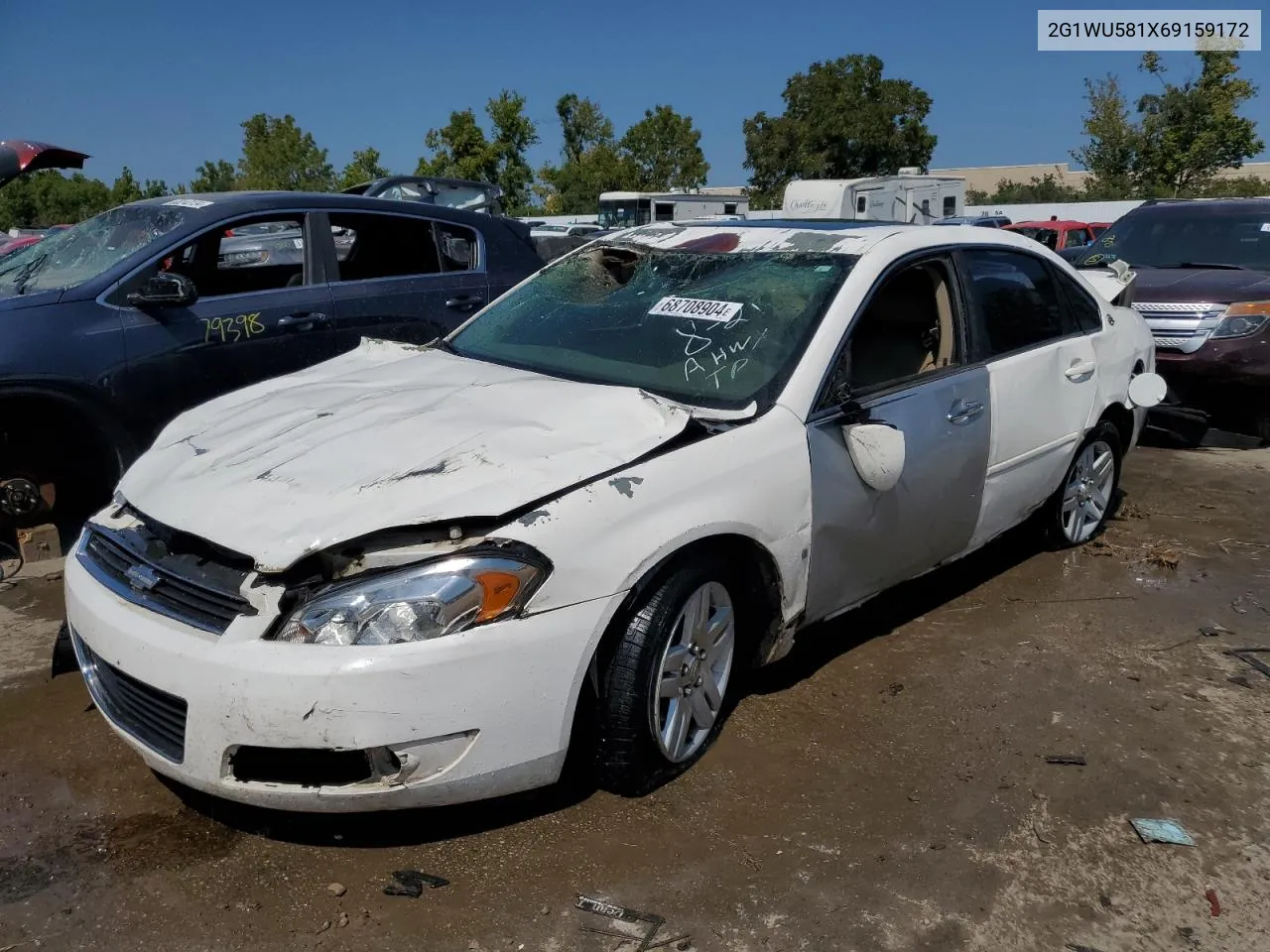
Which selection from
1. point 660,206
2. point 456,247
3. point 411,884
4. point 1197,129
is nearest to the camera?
point 411,884

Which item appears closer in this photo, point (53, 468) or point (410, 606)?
point (410, 606)

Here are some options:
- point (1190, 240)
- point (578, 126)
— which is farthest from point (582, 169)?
point (1190, 240)

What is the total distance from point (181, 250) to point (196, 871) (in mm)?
3527

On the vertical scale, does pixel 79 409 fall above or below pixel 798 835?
above

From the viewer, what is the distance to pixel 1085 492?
16.5 feet

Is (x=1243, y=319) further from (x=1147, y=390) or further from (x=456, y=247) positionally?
(x=456, y=247)

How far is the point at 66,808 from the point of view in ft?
9.39

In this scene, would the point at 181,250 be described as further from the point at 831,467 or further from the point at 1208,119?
the point at 1208,119

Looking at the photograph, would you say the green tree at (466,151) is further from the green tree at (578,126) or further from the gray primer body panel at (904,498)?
the gray primer body panel at (904,498)

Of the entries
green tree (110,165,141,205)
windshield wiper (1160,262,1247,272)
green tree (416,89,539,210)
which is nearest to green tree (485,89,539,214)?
green tree (416,89,539,210)

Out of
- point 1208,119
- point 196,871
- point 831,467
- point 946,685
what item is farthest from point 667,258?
point 1208,119

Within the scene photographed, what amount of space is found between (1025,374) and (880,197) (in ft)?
57.0

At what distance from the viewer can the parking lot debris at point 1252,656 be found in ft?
12.9

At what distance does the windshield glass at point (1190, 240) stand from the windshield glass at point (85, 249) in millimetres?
6848
